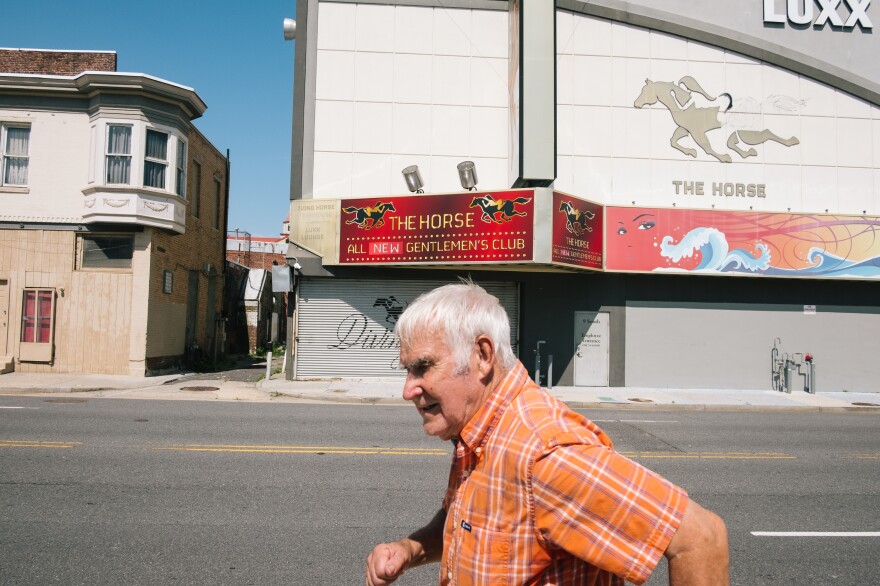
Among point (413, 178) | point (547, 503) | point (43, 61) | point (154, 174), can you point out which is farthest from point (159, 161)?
point (547, 503)

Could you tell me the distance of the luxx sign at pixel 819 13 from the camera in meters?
20.7

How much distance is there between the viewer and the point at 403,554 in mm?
2262

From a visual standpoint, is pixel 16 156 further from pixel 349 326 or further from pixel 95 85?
pixel 349 326

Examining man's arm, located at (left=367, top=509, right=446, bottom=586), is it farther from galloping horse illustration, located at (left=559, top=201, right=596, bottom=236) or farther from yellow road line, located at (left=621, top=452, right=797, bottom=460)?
galloping horse illustration, located at (left=559, top=201, right=596, bottom=236)

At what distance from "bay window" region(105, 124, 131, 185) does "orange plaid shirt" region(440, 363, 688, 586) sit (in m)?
19.9

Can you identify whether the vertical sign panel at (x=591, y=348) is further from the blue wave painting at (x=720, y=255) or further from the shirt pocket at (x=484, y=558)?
the shirt pocket at (x=484, y=558)

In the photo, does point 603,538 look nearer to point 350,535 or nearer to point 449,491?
point 449,491

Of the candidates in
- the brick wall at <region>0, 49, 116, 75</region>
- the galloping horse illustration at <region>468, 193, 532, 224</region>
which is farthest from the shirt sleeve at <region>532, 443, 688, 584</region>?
the brick wall at <region>0, 49, 116, 75</region>

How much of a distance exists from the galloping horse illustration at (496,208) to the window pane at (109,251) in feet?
35.1

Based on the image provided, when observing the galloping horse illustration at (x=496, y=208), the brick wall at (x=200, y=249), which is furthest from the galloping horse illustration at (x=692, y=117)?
the brick wall at (x=200, y=249)

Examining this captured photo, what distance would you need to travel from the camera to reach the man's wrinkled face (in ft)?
6.67

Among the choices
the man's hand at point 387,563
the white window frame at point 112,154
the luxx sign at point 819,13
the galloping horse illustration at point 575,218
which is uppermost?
the luxx sign at point 819,13

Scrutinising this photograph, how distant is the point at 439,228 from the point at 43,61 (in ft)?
50.4

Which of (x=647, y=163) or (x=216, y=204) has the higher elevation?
(x=647, y=163)
